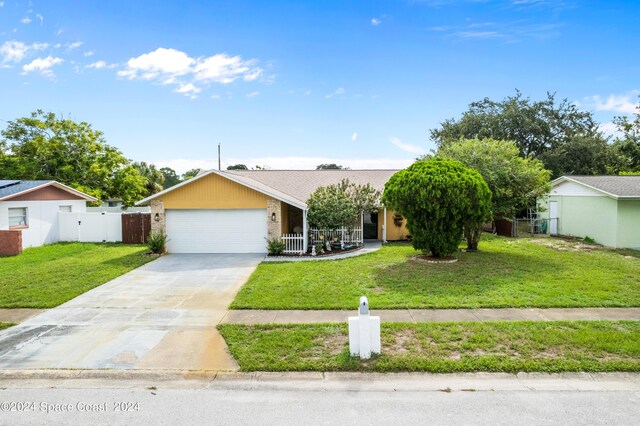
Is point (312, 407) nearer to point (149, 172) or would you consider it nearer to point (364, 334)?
point (364, 334)

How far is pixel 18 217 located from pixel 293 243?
13263mm

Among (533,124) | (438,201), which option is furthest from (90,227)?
(533,124)

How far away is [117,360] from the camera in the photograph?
611 centimetres

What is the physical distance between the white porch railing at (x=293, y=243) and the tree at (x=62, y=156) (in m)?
20.2

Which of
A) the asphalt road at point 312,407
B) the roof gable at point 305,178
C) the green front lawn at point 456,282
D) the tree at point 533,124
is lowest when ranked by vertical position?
the asphalt road at point 312,407

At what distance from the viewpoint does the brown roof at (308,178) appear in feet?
68.7

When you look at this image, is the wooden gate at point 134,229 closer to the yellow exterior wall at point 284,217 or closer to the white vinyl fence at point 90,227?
the white vinyl fence at point 90,227

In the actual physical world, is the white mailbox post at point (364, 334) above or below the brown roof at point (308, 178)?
below

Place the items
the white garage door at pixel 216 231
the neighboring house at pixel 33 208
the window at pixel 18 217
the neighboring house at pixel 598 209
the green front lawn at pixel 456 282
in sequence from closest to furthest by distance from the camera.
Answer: the green front lawn at pixel 456 282 → the white garage door at pixel 216 231 → the neighboring house at pixel 598 209 → the neighboring house at pixel 33 208 → the window at pixel 18 217

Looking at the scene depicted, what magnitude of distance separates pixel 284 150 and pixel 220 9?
23.6 m

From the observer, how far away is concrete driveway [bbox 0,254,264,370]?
20.0ft

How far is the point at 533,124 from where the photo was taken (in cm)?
3628

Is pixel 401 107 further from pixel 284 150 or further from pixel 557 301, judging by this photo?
pixel 284 150

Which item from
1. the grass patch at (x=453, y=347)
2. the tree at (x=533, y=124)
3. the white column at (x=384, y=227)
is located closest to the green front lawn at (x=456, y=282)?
the grass patch at (x=453, y=347)
